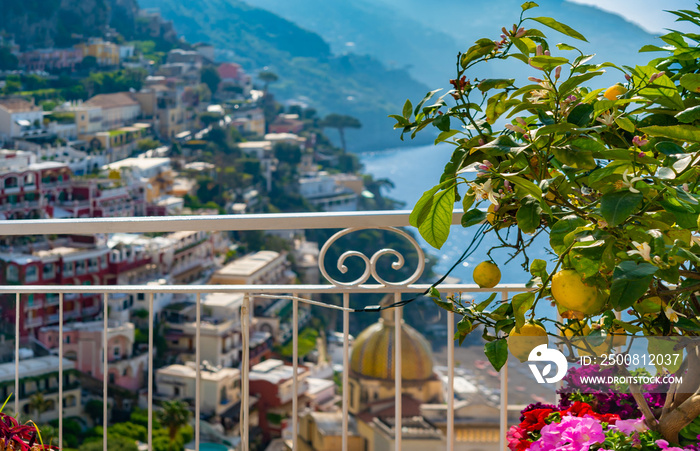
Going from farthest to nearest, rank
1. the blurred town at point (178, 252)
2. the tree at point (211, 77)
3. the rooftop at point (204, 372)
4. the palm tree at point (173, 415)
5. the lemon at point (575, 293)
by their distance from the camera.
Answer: the tree at point (211, 77) < the palm tree at point (173, 415) < the rooftop at point (204, 372) < the blurred town at point (178, 252) < the lemon at point (575, 293)

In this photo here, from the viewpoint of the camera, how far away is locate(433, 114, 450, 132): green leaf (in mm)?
801

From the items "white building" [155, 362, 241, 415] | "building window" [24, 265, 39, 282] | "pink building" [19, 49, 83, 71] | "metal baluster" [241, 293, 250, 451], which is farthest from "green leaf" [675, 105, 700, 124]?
"pink building" [19, 49, 83, 71]

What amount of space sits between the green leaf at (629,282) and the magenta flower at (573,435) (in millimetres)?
254

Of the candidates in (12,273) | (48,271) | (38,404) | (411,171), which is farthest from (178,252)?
(411,171)

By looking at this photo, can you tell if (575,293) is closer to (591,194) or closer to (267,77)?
(591,194)

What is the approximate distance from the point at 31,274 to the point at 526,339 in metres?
20.2

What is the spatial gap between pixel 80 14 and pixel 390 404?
1081 inches

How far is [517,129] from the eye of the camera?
690 millimetres

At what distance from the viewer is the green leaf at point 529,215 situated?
669 millimetres

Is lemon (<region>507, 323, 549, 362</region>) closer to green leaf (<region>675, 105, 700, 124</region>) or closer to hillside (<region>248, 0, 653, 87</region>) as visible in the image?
green leaf (<region>675, 105, 700, 124</region>)

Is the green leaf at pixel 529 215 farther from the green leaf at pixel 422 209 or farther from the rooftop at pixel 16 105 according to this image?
the rooftop at pixel 16 105

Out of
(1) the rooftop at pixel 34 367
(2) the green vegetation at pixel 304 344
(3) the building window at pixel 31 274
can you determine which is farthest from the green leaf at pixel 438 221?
(3) the building window at pixel 31 274

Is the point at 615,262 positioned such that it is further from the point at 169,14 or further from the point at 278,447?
the point at 169,14

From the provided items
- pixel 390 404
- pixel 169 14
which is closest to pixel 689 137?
pixel 390 404
